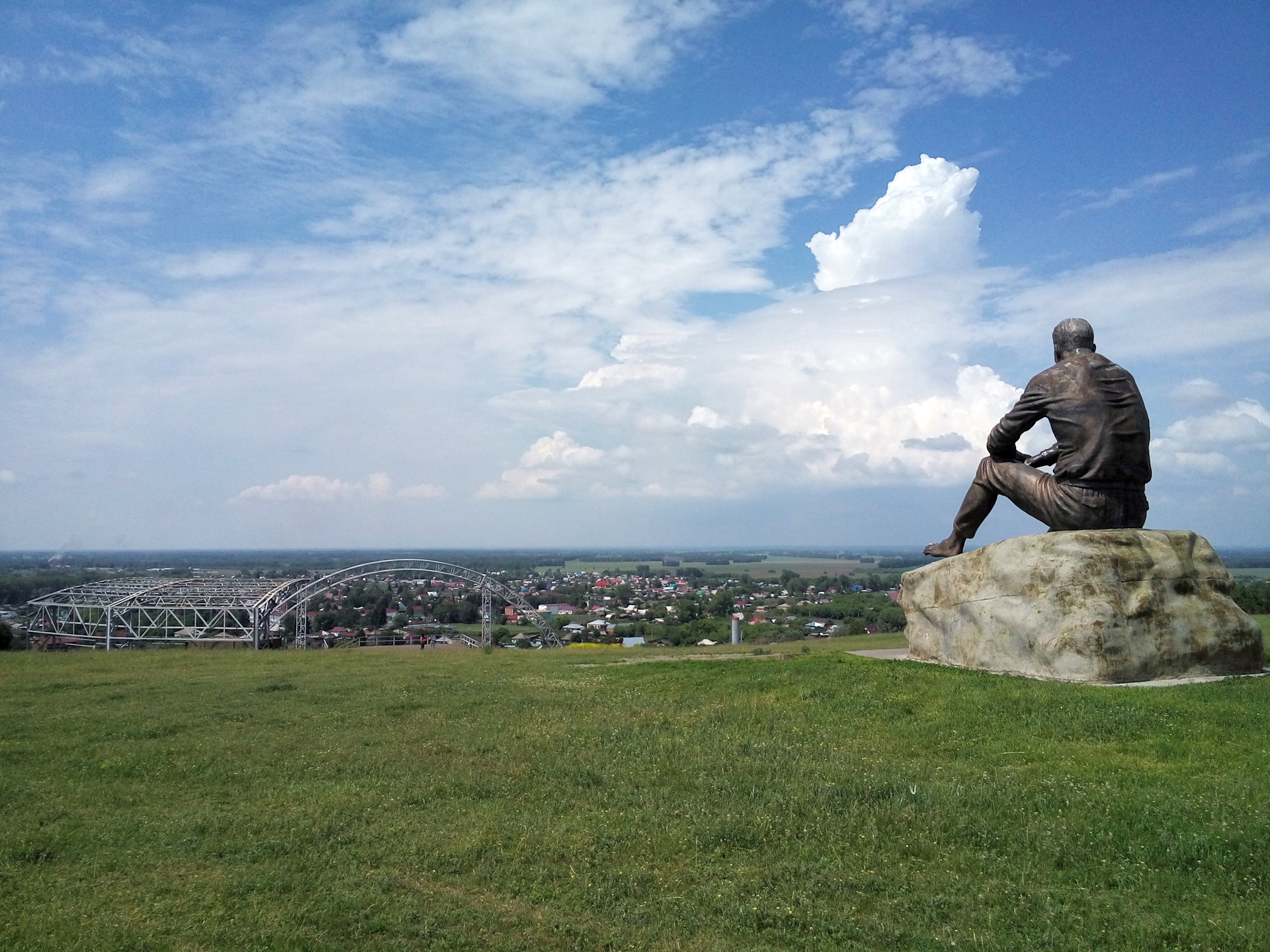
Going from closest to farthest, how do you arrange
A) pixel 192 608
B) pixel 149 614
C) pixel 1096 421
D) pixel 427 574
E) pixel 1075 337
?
pixel 1096 421 < pixel 1075 337 < pixel 192 608 < pixel 149 614 < pixel 427 574

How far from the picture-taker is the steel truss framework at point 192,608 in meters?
27.8

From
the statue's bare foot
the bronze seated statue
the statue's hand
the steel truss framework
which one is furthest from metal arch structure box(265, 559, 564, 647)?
the bronze seated statue

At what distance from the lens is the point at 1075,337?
13.3m

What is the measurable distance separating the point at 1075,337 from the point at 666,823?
400 inches

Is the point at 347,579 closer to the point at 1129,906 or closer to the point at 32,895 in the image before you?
the point at 32,895

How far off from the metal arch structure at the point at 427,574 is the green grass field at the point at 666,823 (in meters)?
16.8

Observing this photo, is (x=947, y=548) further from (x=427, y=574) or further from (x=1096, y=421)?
(x=427, y=574)

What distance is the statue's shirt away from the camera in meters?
12.4

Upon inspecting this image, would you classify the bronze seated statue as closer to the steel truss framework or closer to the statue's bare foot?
the statue's bare foot

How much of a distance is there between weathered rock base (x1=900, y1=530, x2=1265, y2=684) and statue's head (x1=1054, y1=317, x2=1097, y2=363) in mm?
2843

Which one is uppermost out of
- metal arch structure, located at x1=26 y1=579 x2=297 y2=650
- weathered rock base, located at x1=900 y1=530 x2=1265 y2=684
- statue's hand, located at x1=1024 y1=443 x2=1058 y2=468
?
statue's hand, located at x1=1024 y1=443 x2=1058 y2=468

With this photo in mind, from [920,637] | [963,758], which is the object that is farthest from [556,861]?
[920,637]

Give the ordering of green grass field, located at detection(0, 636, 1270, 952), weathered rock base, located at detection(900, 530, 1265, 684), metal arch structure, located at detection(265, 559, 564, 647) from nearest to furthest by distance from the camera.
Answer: green grass field, located at detection(0, 636, 1270, 952), weathered rock base, located at detection(900, 530, 1265, 684), metal arch structure, located at detection(265, 559, 564, 647)

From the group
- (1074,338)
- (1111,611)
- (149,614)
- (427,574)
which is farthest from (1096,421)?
(149,614)
